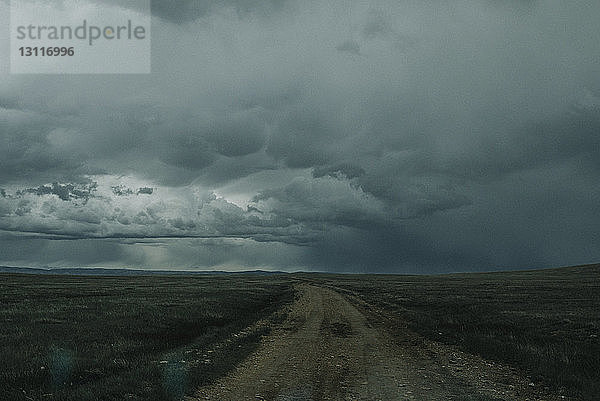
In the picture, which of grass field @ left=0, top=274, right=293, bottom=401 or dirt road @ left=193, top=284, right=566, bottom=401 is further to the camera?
grass field @ left=0, top=274, right=293, bottom=401

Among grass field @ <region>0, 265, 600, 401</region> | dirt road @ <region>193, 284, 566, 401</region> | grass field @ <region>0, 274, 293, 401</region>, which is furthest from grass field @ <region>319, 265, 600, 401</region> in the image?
grass field @ <region>0, 274, 293, 401</region>

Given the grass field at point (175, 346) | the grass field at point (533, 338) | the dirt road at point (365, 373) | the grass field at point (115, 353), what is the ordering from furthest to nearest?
the grass field at point (533, 338), the grass field at point (175, 346), the grass field at point (115, 353), the dirt road at point (365, 373)

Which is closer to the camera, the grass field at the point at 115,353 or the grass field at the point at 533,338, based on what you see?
the grass field at the point at 115,353

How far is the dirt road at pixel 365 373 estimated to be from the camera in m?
13.5

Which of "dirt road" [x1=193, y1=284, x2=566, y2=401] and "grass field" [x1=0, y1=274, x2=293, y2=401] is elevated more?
"grass field" [x1=0, y1=274, x2=293, y2=401]

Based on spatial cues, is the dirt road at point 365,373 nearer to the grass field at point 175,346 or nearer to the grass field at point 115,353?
the grass field at point 175,346

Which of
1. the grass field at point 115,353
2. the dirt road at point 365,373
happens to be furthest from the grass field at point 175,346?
the dirt road at point 365,373

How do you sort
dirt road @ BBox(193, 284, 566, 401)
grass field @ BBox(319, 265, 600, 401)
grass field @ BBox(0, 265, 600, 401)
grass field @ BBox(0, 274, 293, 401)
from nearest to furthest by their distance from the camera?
dirt road @ BBox(193, 284, 566, 401)
grass field @ BBox(0, 274, 293, 401)
grass field @ BBox(0, 265, 600, 401)
grass field @ BBox(319, 265, 600, 401)

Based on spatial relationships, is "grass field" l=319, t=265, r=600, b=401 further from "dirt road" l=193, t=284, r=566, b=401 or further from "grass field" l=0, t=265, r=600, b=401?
"dirt road" l=193, t=284, r=566, b=401

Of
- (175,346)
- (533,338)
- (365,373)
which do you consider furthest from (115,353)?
(533,338)

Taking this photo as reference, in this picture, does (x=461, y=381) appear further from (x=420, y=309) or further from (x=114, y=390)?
(x=420, y=309)

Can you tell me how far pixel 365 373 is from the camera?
52.7 ft

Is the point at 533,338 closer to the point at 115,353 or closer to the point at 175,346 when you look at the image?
the point at 175,346

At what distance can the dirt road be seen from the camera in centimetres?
1345
